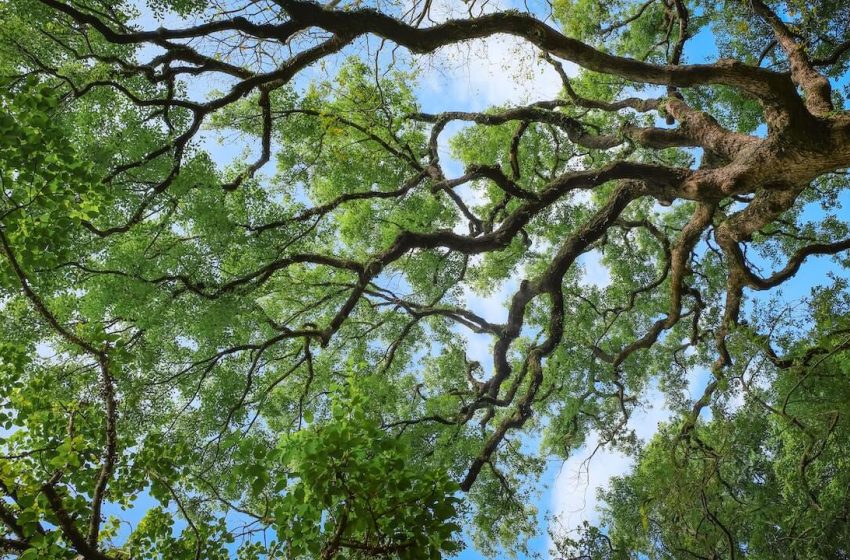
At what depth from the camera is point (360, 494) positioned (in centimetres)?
268

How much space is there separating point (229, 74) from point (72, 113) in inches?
90.1

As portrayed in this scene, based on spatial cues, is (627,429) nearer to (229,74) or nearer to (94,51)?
(229,74)

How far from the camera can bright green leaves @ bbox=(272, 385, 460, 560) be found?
2.63 m

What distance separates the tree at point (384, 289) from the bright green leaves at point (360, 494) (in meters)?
0.02

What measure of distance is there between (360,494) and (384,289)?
7837 mm

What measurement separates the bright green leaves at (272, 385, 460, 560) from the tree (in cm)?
2

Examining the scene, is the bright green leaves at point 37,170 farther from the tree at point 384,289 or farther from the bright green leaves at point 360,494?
the bright green leaves at point 360,494

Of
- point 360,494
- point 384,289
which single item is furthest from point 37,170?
point 384,289

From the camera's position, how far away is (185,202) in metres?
8.16

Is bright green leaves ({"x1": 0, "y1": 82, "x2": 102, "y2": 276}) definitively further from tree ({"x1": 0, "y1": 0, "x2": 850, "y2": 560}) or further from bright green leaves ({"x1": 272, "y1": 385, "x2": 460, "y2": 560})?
bright green leaves ({"x1": 272, "y1": 385, "x2": 460, "y2": 560})

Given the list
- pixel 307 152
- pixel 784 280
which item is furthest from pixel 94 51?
pixel 784 280

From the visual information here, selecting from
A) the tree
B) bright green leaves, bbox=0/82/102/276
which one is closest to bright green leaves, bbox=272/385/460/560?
the tree

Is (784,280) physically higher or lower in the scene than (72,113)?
lower

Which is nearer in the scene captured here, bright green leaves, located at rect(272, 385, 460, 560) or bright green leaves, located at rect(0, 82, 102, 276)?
bright green leaves, located at rect(272, 385, 460, 560)
